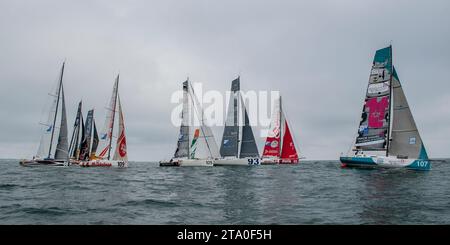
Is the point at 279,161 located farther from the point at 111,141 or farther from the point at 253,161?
the point at 111,141

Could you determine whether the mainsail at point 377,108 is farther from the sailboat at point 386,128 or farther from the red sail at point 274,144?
the red sail at point 274,144

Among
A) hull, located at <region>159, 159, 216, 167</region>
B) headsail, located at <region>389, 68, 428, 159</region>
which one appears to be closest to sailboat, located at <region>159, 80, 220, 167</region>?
hull, located at <region>159, 159, 216, 167</region>

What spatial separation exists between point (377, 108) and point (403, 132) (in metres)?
4.26

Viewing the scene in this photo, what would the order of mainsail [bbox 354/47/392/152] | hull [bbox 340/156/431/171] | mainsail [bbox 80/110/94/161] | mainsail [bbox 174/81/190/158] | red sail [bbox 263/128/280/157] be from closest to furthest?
hull [bbox 340/156/431/171]
mainsail [bbox 354/47/392/152]
mainsail [bbox 174/81/190/158]
mainsail [bbox 80/110/94/161]
red sail [bbox 263/128/280/157]

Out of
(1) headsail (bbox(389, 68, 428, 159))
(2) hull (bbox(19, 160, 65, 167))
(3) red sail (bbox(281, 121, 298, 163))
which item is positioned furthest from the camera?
(3) red sail (bbox(281, 121, 298, 163))

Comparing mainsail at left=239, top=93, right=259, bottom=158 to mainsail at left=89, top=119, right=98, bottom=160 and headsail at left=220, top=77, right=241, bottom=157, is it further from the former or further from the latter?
mainsail at left=89, top=119, right=98, bottom=160

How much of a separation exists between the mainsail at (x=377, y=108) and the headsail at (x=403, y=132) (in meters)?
0.89

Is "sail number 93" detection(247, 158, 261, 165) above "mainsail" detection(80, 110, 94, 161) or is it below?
below

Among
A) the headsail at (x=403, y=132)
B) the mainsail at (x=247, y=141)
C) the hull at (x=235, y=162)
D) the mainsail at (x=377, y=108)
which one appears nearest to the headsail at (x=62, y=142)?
the hull at (x=235, y=162)

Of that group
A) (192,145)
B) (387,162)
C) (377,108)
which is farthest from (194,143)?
(387,162)

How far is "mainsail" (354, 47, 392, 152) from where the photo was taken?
3838 centimetres

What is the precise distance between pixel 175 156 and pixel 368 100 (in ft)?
99.9
